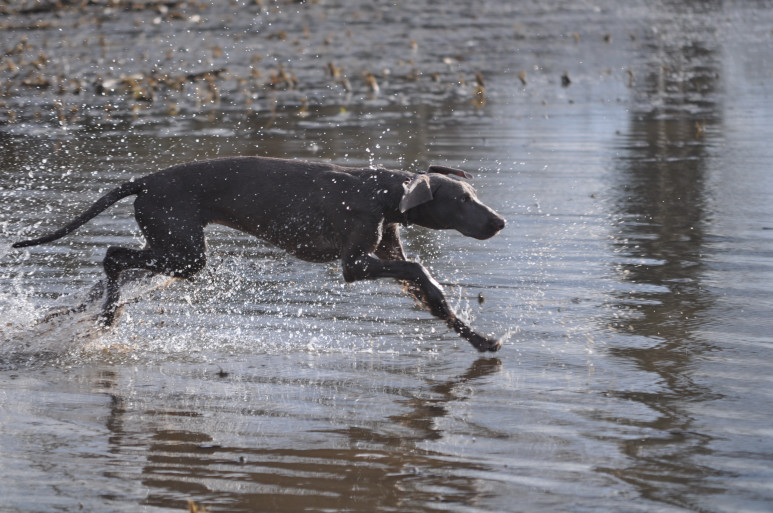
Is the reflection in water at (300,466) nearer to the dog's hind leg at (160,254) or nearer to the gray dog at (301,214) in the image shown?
the gray dog at (301,214)

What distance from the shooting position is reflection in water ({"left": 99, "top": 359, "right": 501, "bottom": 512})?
176 inches

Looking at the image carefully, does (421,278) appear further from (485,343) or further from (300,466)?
(300,466)

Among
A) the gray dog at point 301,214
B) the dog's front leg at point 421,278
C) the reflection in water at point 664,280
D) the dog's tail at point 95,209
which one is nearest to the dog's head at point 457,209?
the gray dog at point 301,214

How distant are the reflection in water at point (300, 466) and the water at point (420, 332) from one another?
0.05 feet

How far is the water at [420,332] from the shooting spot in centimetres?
470

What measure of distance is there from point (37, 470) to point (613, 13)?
25211 mm

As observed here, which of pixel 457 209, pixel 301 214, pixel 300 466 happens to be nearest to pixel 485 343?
pixel 457 209

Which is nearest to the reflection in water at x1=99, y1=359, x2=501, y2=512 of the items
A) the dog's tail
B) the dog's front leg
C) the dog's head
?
the dog's front leg

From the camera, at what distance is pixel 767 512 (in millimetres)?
4258

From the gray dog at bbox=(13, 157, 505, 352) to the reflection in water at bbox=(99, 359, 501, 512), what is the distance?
138 cm

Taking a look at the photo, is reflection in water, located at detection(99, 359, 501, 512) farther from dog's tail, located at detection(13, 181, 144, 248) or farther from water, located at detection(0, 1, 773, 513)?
dog's tail, located at detection(13, 181, 144, 248)

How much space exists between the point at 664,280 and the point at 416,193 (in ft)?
7.92

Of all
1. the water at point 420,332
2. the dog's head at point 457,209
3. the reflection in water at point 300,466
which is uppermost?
the dog's head at point 457,209

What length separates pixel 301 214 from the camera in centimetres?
689
